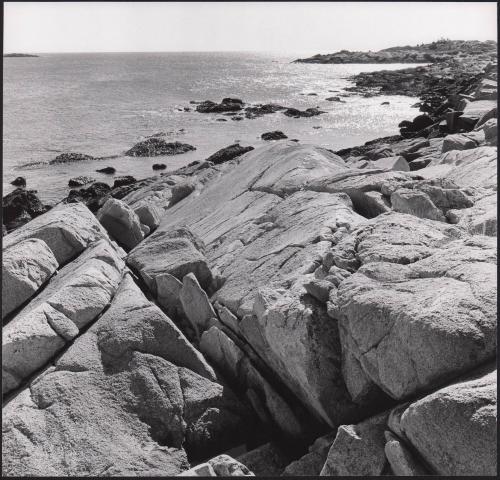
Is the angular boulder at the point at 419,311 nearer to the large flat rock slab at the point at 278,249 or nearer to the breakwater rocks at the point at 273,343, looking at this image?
the breakwater rocks at the point at 273,343

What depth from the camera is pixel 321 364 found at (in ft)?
21.1

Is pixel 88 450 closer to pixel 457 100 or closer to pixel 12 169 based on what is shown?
pixel 12 169

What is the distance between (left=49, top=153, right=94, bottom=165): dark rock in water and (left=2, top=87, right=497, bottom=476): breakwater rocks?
2620 centimetres

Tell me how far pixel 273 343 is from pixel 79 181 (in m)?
25.2

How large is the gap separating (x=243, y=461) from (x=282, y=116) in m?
48.2

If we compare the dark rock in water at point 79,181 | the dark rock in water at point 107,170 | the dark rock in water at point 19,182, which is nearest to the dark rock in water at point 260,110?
the dark rock in water at point 107,170

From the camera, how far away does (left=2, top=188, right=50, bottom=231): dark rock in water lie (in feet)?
74.8

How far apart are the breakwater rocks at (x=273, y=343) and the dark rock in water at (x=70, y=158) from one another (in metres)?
26.2

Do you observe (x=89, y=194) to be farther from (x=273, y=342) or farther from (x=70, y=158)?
(x=273, y=342)

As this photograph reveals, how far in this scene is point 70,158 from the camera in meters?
35.3

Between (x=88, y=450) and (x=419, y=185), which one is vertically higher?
(x=419, y=185)

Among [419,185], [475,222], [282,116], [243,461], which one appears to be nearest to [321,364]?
[243,461]

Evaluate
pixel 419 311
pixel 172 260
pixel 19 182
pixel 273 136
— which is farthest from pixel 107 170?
pixel 419 311

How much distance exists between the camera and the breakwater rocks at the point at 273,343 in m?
5.29
